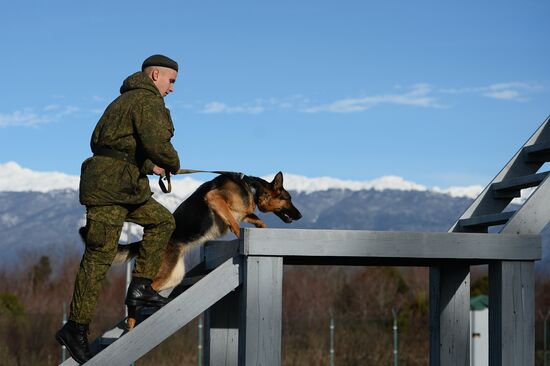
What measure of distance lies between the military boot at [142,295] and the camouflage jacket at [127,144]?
1.89ft

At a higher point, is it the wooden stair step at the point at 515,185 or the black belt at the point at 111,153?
the wooden stair step at the point at 515,185

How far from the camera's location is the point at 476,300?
25.0m

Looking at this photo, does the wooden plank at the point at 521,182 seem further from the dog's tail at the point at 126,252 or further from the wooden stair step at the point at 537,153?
the dog's tail at the point at 126,252

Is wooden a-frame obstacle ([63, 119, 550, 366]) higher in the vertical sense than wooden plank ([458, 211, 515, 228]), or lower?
lower

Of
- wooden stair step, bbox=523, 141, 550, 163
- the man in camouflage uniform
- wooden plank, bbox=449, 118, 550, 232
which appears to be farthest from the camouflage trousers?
wooden stair step, bbox=523, 141, 550, 163

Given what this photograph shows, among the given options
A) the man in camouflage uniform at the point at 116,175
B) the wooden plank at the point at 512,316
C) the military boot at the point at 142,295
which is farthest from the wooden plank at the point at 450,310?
the man in camouflage uniform at the point at 116,175

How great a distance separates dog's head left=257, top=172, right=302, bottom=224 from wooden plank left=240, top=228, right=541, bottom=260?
1.54 m

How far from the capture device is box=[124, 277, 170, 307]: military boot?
21.6ft

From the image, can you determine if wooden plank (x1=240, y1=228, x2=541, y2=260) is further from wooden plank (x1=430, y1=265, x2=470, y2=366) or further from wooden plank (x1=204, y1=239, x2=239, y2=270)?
wooden plank (x1=430, y1=265, x2=470, y2=366)

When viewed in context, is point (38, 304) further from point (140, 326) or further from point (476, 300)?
point (140, 326)

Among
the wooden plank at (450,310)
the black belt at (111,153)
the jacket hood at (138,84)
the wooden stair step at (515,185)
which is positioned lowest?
the wooden plank at (450,310)

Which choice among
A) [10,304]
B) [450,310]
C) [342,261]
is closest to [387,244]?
[342,261]

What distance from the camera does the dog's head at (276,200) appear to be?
8.02 meters

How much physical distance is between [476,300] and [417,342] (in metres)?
1.77
